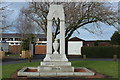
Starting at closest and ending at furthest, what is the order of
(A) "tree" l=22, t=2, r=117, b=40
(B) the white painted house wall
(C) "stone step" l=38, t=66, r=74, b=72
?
(C) "stone step" l=38, t=66, r=74, b=72 → (A) "tree" l=22, t=2, r=117, b=40 → (B) the white painted house wall

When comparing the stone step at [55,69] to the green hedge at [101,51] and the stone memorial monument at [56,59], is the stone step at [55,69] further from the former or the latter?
the green hedge at [101,51]

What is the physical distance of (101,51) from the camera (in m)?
32.9

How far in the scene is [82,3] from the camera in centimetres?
2867

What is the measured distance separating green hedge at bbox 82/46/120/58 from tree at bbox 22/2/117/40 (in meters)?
4.26

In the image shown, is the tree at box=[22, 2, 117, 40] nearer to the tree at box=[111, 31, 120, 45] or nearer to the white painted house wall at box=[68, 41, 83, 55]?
the white painted house wall at box=[68, 41, 83, 55]

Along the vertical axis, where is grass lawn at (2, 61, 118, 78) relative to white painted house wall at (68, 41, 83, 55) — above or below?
below

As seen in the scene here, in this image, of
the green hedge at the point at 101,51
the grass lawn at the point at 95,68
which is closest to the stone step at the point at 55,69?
the grass lawn at the point at 95,68

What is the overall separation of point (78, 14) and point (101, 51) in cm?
865

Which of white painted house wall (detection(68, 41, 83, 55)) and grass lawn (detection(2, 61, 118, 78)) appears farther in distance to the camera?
white painted house wall (detection(68, 41, 83, 55))

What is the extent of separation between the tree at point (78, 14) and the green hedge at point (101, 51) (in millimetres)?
4255

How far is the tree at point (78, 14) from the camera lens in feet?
90.0

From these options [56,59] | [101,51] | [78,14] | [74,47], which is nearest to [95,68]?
[56,59]

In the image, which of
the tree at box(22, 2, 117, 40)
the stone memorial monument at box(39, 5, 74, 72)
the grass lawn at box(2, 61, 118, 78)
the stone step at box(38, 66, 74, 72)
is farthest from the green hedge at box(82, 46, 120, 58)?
the stone step at box(38, 66, 74, 72)

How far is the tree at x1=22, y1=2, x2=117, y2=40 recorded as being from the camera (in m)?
27.4
